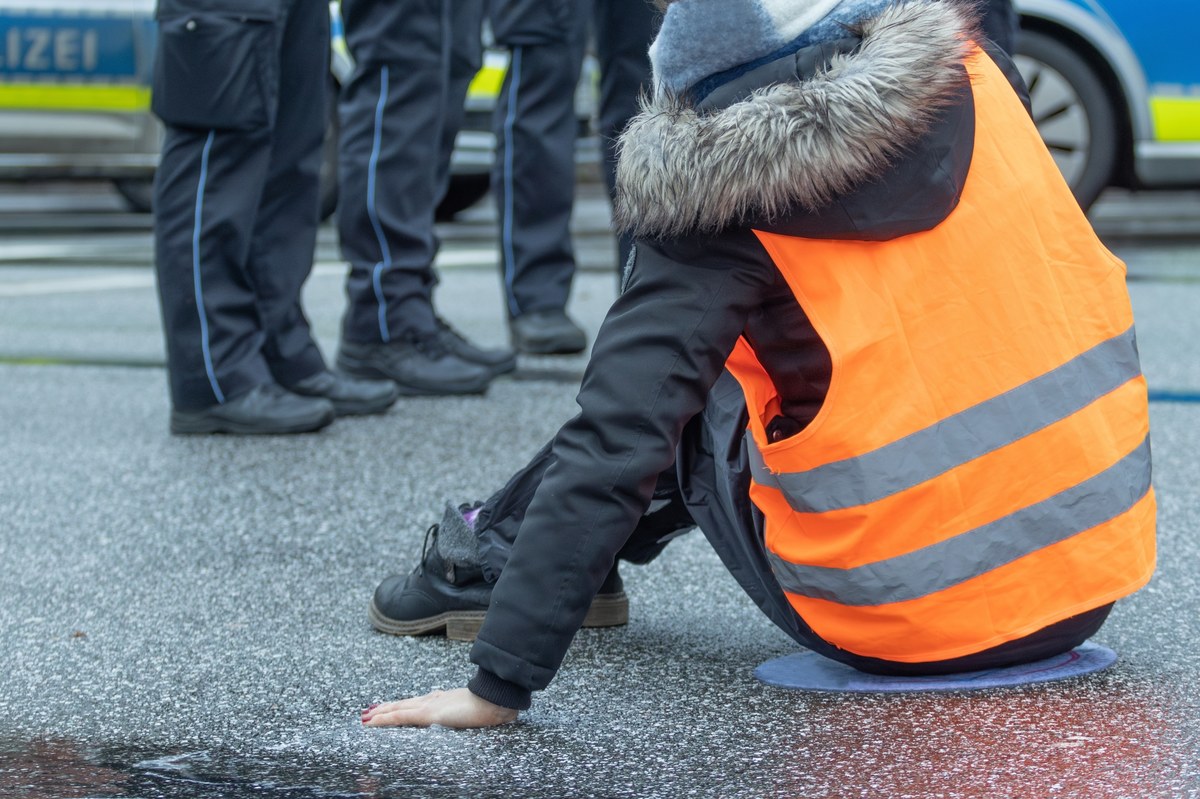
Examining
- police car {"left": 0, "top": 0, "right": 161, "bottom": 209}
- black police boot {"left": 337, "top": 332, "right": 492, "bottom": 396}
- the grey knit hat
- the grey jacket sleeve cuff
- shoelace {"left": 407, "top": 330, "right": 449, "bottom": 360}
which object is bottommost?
police car {"left": 0, "top": 0, "right": 161, "bottom": 209}

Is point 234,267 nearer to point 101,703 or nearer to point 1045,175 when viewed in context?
point 101,703

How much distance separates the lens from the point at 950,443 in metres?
1.70

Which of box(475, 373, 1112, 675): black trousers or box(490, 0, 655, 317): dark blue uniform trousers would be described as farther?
box(490, 0, 655, 317): dark blue uniform trousers

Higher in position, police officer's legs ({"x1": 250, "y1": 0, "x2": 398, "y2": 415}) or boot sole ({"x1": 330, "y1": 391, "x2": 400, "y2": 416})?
police officer's legs ({"x1": 250, "y1": 0, "x2": 398, "y2": 415})

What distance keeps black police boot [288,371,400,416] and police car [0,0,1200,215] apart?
10.6ft

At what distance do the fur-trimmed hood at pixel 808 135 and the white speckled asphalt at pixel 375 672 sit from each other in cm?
57

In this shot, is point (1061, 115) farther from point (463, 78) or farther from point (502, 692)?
point (502, 692)

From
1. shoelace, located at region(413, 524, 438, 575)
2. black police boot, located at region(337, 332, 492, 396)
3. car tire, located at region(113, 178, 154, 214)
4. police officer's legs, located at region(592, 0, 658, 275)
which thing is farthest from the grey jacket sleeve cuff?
car tire, located at region(113, 178, 154, 214)

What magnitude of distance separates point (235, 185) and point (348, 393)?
576 millimetres

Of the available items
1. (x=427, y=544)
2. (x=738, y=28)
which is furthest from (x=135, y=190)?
(x=738, y=28)

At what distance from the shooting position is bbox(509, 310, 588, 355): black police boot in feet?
14.5

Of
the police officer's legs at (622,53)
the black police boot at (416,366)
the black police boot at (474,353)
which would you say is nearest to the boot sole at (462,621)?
the black police boot at (416,366)

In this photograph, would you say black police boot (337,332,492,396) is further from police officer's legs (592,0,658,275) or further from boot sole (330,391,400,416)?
police officer's legs (592,0,658,275)

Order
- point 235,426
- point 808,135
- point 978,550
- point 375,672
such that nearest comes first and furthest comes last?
point 808,135 < point 978,550 < point 375,672 < point 235,426
